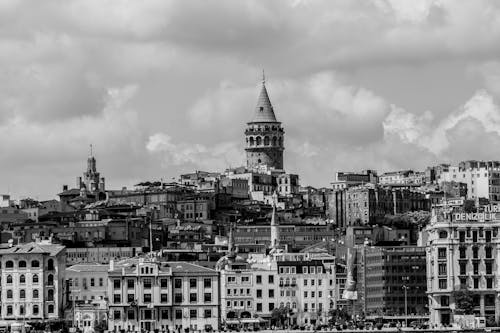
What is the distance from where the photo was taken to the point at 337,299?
164 m

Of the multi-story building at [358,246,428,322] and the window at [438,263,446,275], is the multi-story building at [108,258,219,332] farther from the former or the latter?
the multi-story building at [358,246,428,322]

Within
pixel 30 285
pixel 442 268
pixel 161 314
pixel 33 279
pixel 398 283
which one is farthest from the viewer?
pixel 398 283

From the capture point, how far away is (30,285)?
144250mm

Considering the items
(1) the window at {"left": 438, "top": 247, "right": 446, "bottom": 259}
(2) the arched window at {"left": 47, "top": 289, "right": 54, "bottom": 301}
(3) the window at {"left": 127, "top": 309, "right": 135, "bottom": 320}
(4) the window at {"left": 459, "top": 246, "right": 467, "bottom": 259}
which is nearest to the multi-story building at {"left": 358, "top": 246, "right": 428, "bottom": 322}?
(1) the window at {"left": 438, "top": 247, "right": 446, "bottom": 259}

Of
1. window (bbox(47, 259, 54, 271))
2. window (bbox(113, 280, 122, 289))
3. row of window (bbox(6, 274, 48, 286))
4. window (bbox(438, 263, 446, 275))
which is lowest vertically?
window (bbox(113, 280, 122, 289))

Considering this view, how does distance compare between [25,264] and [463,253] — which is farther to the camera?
[463,253]

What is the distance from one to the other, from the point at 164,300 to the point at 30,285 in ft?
36.6

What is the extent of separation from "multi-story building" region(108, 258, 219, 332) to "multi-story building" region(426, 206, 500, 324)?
1941cm

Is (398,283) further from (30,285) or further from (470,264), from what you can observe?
(30,285)

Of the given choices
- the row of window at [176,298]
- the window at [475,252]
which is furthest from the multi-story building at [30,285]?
the window at [475,252]

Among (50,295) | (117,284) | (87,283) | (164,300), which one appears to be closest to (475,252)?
(164,300)

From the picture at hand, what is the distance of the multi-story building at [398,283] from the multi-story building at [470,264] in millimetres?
11813

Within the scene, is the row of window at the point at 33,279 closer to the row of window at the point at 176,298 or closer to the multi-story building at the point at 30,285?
the multi-story building at the point at 30,285

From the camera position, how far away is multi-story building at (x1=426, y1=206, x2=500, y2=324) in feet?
484
